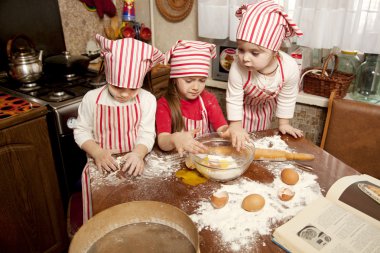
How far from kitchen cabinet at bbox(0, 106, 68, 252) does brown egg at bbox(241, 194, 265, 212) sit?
40.8 inches

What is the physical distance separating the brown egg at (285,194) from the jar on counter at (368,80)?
116cm

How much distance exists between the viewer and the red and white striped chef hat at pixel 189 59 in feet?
4.10

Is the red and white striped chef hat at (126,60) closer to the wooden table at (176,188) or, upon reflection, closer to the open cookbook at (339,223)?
the wooden table at (176,188)

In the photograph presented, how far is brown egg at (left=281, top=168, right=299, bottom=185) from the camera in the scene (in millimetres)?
956

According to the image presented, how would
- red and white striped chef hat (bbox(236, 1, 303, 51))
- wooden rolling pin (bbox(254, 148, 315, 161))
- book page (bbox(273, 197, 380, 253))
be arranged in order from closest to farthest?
book page (bbox(273, 197, 380, 253)), wooden rolling pin (bbox(254, 148, 315, 161)), red and white striped chef hat (bbox(236, 1, 303, 51))

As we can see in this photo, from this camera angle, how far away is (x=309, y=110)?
1.89 meters

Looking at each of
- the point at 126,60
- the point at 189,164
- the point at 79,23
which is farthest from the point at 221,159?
the point at 79,23

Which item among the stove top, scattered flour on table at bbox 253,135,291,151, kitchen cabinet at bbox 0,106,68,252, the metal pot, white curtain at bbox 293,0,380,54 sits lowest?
kitchen cabinet at bbox 0,106,68,252

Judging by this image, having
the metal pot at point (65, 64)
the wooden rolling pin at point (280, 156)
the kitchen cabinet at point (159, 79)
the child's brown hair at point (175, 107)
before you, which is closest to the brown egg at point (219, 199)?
the wooden rolling pin at point (280, 156)

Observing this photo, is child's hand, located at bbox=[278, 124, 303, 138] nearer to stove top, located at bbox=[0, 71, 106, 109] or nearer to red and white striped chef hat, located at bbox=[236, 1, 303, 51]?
red and white striped chef hat, located at bbox=[236, 1, 303, 51]

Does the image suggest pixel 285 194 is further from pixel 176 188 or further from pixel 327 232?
pixel 176 188

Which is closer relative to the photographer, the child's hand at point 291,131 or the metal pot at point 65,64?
the child's hand at point 291,131

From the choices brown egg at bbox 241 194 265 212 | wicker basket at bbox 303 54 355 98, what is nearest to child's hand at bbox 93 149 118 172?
brown egg at bbox 241 194 265 212

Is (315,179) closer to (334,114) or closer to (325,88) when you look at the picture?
(334,114)
